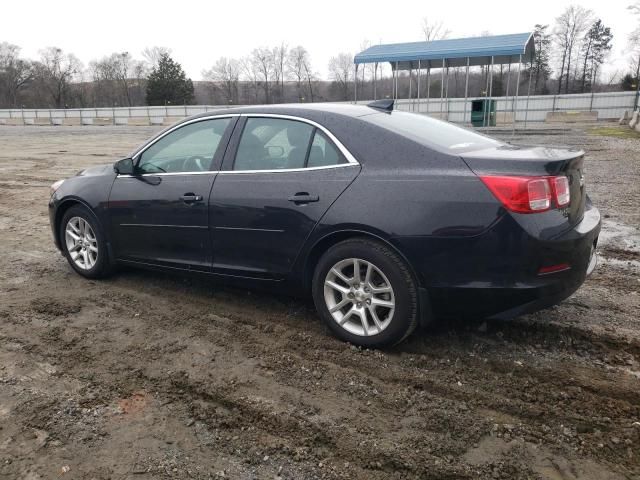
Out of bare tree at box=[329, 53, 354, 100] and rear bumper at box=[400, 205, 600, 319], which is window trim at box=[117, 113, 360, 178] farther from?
bare tree at box=[329, 53, 354, 100]

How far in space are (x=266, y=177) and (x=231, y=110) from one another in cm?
81

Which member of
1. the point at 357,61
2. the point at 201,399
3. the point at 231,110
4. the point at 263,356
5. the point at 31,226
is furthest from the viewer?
the point at 357,61

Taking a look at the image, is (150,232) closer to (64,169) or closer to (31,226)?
(31,226)

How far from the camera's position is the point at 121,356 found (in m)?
3.61

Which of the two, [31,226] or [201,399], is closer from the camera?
[201,399]

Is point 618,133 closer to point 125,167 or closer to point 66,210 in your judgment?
point 125,167

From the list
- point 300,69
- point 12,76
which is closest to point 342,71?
point 300,69

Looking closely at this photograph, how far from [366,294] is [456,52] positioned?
27.0 meters

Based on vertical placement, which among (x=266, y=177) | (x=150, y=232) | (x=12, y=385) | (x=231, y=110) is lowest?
(x=12, y=385)

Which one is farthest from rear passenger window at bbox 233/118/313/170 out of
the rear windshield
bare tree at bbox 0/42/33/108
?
bare tree at bbox 0/42/33/108

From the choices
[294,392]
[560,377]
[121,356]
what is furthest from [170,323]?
[560,377]

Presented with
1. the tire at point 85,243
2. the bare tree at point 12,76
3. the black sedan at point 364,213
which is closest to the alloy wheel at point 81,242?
the tire at point 85,243

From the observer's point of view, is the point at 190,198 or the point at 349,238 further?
the point at 190,198

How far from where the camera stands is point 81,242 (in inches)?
207
